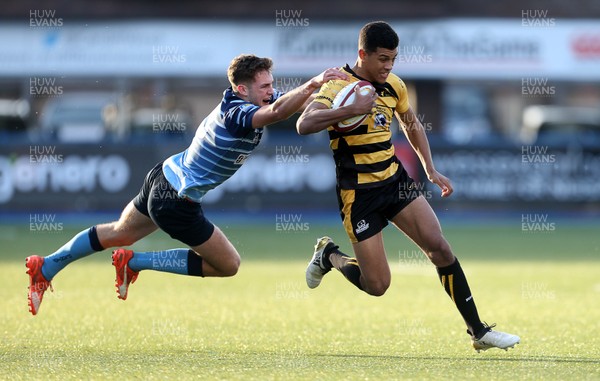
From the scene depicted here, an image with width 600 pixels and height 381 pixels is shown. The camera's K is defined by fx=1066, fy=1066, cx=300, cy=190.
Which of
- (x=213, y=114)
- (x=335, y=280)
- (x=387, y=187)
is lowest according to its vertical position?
(x=335, y=280)

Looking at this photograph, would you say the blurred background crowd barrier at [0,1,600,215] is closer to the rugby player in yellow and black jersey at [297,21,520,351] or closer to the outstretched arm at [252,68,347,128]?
the rugby player in yellow and black jersey at [297,21,520,351]

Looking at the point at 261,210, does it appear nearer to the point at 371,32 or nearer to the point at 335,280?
the point at 335,280

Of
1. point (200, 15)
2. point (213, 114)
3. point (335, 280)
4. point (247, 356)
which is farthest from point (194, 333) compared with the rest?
point (200, 15)

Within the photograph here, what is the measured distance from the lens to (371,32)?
266 inches

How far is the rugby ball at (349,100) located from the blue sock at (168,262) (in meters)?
1.52

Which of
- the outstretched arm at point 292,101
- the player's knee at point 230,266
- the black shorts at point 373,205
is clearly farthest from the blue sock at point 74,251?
the black shorts at point 373,205

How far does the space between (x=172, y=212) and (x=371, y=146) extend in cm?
141

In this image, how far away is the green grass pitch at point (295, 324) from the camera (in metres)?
6.30

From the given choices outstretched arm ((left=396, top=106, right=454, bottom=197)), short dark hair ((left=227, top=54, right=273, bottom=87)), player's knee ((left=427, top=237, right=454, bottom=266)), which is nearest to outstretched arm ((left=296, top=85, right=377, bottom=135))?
short dark hair ((left=227, top=54, right=273, bottom=87))

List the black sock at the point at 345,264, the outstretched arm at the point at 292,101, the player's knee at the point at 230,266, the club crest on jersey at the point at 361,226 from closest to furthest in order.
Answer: the outstretched arm at the point at 292,101 < the club crest on jersey at the point at 361,226 < the black sock at the point at 345,264 < the player's knee at the point at 230,266

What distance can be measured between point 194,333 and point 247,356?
1.11 meters

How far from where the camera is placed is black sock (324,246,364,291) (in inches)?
289

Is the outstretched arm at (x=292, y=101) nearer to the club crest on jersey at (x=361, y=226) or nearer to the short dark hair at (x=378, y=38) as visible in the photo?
the short dark hair at (x=378, y=38)

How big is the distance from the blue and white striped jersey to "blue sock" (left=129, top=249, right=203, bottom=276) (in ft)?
1.68
